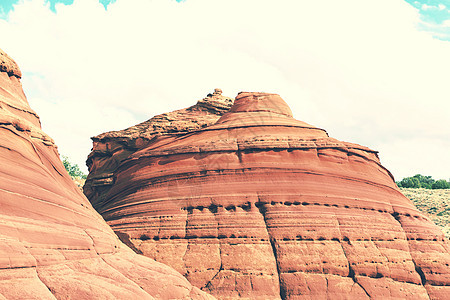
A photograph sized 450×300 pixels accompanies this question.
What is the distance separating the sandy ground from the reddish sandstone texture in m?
33.1

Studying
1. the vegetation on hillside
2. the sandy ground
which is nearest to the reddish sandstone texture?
the sandy ground

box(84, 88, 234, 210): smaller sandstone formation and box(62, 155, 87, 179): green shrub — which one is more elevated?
box(62, 155, 87, 179): green shrub

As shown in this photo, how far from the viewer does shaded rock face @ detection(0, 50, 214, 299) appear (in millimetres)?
8797

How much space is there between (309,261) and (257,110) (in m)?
10.8

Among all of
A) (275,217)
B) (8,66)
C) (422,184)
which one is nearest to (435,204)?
(422,184)

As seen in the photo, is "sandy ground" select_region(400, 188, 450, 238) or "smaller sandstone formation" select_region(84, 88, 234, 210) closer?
"smaller sandstone formation" select_region(84, 88, 234, 210)

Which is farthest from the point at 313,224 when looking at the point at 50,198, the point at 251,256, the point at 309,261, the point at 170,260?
the point at 50,198

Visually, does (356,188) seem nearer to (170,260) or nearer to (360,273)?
(360,273)

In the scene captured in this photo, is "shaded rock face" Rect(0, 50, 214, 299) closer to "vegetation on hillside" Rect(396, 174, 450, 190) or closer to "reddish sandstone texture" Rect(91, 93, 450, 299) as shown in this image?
"reddish sandstone texture" Rect(91, 93, 450, 299)

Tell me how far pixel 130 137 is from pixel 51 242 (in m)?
20.2

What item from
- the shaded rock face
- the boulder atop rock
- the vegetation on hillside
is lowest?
the shaded rock face

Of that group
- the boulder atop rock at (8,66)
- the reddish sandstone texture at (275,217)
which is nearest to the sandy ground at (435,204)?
the reddish sandstone texture at (275,217)

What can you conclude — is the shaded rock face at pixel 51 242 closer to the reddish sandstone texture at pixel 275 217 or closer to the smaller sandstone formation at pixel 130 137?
the reddish sandstone texture at pixel 275 217

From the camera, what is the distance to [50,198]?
11.5 meters
